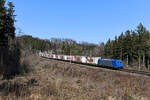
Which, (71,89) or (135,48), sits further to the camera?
(135,48)

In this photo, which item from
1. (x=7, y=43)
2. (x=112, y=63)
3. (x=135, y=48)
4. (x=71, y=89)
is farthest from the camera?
(x=135, y=48)

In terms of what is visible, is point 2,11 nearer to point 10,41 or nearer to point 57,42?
point 10,41

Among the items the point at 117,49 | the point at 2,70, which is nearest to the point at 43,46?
the point at 117,49

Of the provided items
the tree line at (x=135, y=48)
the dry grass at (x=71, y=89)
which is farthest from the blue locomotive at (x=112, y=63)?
the tree line at (x=135, y=48)

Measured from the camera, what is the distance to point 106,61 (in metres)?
31.3

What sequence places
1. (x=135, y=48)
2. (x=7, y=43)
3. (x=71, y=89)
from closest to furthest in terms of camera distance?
(x=71, y=89) → (x=7, y=43) → (x=135, y=48)

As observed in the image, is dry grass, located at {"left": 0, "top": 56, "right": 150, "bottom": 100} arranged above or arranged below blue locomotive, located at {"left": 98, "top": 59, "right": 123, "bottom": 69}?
below

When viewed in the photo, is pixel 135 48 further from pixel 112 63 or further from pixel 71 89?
pixel 71 89

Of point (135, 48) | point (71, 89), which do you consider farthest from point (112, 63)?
point (135, 48)

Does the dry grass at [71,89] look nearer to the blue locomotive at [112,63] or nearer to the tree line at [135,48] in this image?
the blue locomotive at [112,63]

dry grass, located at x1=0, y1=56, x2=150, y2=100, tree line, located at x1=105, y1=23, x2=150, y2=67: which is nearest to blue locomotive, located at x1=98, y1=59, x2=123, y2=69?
dry grass, located at x1=0, y1=56, x2=150, y2=100

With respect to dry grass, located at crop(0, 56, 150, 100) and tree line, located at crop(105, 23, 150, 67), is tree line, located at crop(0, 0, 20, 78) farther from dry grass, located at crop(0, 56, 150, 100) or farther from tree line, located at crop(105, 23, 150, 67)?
tree line, located at crop(105, 23, 150, 67)

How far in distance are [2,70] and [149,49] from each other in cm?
4446

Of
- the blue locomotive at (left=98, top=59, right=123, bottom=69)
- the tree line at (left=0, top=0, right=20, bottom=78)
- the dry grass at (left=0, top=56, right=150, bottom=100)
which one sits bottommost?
the dry grass at (left=0, top=56, right=150, bottom=100)
